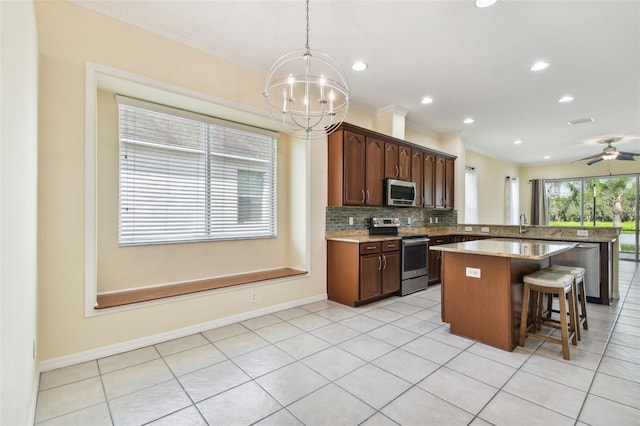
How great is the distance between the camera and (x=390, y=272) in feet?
14.2

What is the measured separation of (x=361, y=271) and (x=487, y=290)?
1.49m

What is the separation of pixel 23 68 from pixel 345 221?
3723 millimetres

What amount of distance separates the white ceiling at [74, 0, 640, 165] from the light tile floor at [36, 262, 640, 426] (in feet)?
9.65

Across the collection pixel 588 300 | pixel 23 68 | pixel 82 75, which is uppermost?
pixel 82 75

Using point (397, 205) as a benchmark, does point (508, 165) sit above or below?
above

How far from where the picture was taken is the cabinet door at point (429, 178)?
5.54 metres

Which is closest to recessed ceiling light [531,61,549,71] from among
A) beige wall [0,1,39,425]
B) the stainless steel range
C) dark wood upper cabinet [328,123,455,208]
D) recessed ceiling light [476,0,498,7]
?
→ recessed ceiling light [476,0,498,7]

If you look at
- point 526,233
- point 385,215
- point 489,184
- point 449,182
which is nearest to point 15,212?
point 385,215

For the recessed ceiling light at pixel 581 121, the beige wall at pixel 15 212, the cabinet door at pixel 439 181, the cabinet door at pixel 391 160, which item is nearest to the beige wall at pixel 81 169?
the beige wall at pixel 15 212

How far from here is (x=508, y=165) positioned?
31.4ft

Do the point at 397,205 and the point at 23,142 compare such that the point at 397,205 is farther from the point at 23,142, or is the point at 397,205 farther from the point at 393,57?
the point at 23,142

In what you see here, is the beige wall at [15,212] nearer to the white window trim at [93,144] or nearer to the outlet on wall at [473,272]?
the white window trim at [93,144]

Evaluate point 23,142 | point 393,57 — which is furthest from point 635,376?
point 23,142

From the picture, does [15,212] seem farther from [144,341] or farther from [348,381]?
[348,381]
